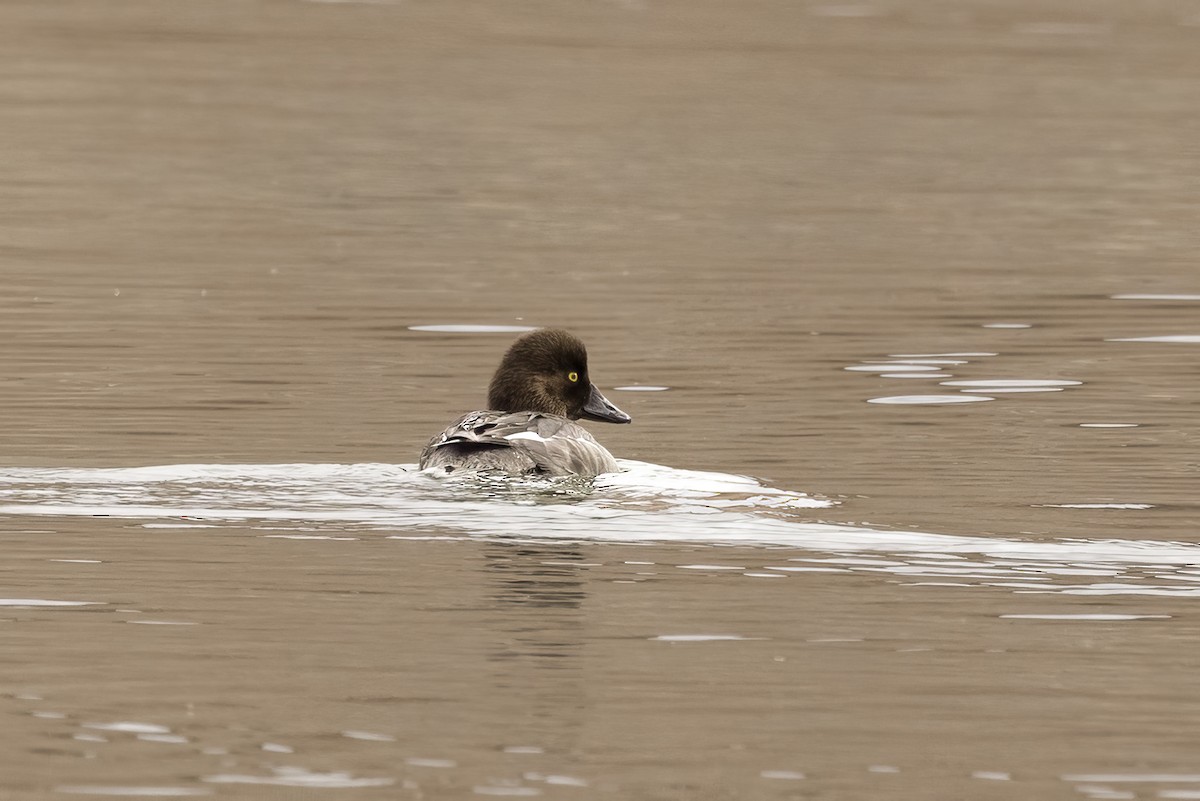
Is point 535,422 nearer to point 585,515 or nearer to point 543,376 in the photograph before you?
point 543,376

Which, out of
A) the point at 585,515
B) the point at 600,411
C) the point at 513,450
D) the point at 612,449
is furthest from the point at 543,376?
the point at 585,515

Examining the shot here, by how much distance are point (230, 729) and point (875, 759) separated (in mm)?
1810

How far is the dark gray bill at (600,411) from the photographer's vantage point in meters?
13.5

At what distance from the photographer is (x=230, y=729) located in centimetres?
744

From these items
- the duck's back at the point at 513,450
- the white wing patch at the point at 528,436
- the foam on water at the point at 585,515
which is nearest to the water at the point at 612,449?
the foam on water at the point at 585,515

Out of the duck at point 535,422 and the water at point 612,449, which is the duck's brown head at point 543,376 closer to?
the duck at point 535,422

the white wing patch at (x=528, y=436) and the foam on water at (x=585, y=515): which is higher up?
the white wing patch at (x=528, y=436)

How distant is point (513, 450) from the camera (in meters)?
11.9

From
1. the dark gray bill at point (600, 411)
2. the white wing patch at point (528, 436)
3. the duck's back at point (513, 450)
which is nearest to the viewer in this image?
the duck's back at point (513, 450)

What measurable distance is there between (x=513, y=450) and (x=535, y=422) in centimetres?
45

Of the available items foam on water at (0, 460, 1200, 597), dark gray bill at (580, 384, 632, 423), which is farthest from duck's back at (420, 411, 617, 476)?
dark gray bill at (580, 384, 632, 423)

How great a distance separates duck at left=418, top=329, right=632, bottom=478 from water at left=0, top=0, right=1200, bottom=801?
20 cm

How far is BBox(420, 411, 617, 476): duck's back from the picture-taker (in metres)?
11.8

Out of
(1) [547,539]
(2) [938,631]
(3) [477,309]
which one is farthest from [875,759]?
(3) [477,309]
